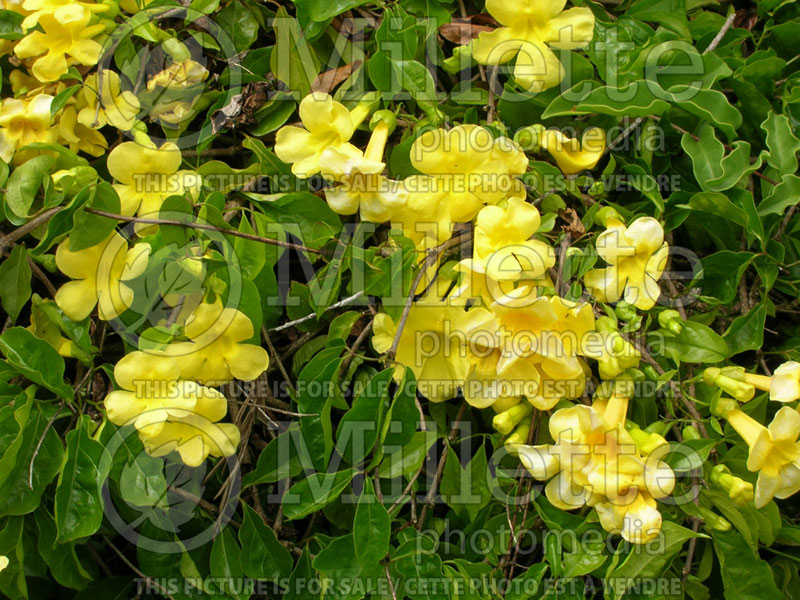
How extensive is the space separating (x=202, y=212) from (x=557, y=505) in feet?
2.43

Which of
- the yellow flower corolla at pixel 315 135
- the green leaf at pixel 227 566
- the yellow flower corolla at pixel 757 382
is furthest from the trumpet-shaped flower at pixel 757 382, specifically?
the green leaf at pixel 227 566

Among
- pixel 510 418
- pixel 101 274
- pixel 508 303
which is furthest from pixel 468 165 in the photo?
pixel 101 274

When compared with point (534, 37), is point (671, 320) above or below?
below

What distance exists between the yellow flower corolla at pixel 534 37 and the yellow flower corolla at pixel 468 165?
0.56 feet

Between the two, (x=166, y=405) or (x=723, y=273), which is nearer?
(x=166, y=405)

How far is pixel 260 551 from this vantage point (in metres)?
1.16

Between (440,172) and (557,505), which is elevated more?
(440,172)

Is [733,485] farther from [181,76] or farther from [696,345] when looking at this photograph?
[181,76]

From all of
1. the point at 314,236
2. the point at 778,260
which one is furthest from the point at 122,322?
the point at 778,260

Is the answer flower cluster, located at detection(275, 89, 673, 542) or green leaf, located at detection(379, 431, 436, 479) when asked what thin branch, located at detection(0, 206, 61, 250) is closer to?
flower cluster, located at detection(275, 89, 673, 542)

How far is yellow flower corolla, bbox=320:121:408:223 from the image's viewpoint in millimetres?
1028

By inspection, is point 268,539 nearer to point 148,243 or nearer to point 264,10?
point 148,243

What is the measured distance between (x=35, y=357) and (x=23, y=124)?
44 cm

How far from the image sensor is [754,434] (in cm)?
101
